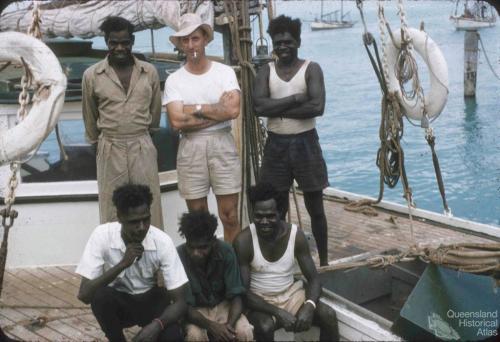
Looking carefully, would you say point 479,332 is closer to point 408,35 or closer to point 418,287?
point 418,287

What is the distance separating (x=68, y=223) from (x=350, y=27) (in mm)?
77652

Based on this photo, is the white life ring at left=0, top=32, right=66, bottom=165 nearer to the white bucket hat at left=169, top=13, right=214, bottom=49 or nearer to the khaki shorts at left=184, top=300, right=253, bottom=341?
the white bucket hat at left=169, top=13, right=214, bottom=49

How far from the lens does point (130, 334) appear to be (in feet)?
15.3

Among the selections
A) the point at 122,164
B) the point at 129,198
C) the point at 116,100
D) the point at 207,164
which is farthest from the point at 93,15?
the point at 129,198

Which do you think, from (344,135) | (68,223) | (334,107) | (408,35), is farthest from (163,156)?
(334,107)

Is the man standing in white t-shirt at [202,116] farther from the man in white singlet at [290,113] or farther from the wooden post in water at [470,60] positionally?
the wooden post in water at [470,60]

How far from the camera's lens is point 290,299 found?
4.28m

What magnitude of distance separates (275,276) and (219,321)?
49 centimetres

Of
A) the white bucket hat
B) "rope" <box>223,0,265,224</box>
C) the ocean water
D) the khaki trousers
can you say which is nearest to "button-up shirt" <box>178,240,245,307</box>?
the khaki trousers

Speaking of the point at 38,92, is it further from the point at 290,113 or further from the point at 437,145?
the point at 437,145

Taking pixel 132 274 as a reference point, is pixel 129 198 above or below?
above

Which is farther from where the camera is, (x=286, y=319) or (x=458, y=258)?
(x=458, y=258)

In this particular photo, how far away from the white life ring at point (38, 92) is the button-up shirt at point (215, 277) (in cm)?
120

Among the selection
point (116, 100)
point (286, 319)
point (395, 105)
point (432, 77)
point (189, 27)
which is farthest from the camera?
point (395, 105)
